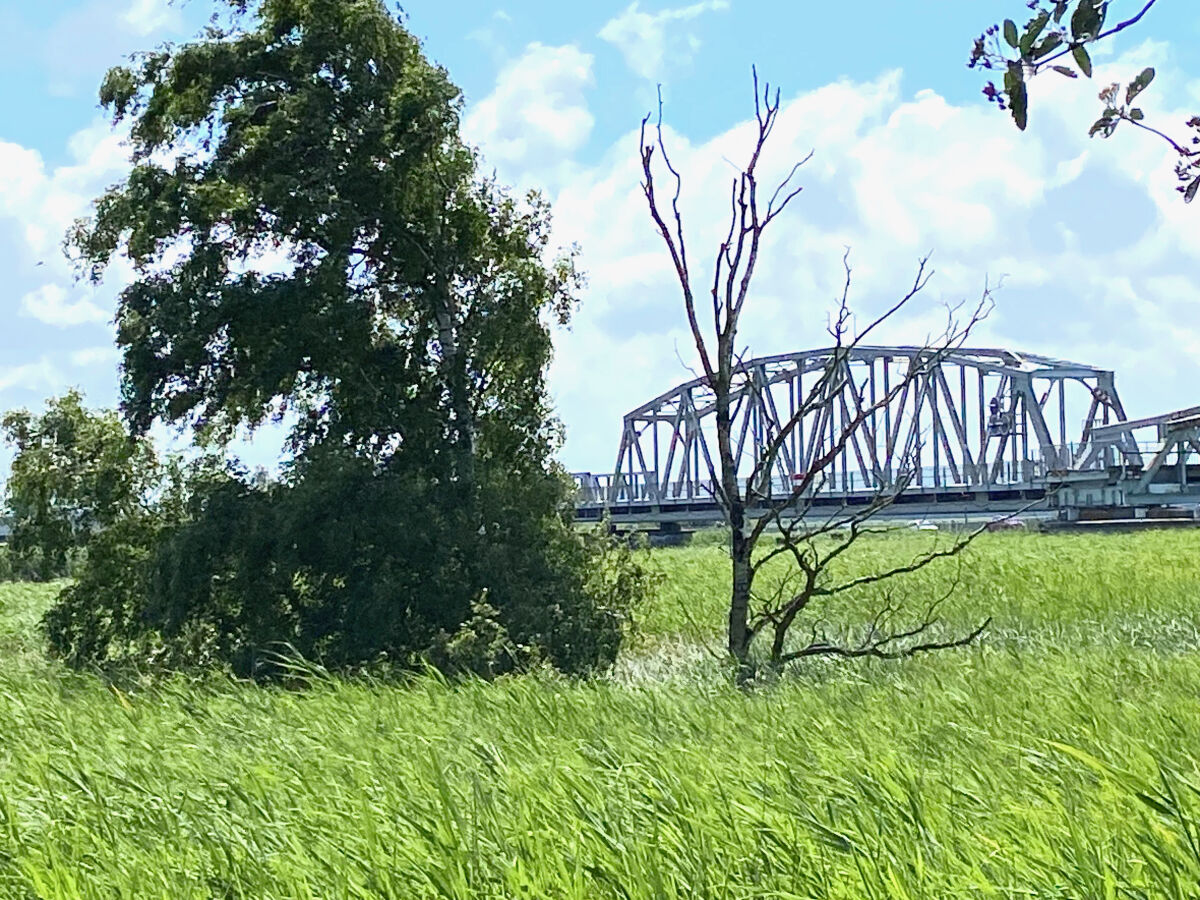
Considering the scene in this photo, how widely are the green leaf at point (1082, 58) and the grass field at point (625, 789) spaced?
106 inches

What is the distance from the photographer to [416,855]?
587cm

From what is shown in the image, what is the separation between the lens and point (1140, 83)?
2.94 metres

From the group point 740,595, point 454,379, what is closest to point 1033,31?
point 740,595

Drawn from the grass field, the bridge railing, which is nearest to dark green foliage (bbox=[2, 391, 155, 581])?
the grass field

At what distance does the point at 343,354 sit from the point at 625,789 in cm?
1142

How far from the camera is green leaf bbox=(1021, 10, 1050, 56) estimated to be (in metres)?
2.71

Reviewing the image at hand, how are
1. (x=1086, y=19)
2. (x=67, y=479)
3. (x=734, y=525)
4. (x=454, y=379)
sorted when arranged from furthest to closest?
(x=67, y=479) < (x=454, y=379) < (x=734, y=525) < (x=1086, y=19)

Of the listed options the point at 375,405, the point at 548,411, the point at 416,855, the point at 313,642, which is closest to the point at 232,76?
the point at 375,405

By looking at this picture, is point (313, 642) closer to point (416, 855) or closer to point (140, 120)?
point (140, 120)

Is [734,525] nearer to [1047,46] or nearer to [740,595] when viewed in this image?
[740,595]

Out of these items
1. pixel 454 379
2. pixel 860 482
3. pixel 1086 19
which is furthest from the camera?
pixel 860 482

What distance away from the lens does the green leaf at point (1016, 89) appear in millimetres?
2727

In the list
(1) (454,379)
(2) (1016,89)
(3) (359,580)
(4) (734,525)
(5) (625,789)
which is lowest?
(5) (625,789)

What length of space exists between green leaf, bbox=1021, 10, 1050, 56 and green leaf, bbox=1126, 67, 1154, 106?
0.31 meters
